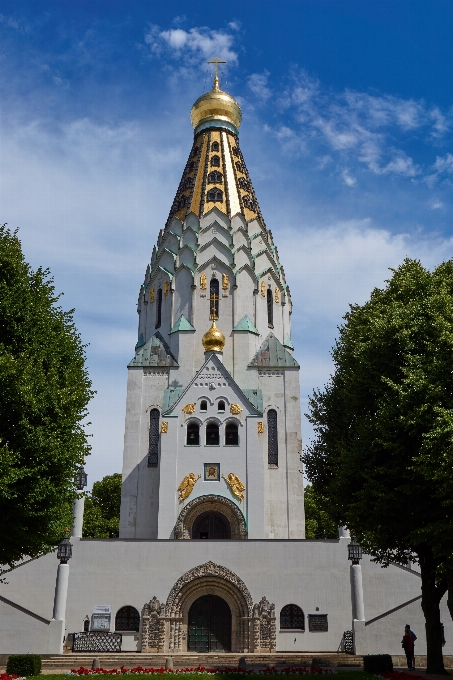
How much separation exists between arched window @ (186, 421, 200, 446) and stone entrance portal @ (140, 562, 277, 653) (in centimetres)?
760

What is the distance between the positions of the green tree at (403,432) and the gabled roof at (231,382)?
47.2 feet

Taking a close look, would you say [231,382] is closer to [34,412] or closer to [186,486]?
[186,486]

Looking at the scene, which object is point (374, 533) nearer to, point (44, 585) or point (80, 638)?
point (80, 638)

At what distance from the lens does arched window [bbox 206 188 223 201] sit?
44.2 metres

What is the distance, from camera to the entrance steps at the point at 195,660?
2147 cm

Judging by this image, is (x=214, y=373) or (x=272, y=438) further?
(x=272, y=438)

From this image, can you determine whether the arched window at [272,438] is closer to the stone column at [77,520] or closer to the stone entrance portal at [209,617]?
the stone entrance portal at [209,617]

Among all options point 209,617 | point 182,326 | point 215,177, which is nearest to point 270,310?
point 182,326

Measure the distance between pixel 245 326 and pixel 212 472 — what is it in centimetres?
994

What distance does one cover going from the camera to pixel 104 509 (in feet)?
162

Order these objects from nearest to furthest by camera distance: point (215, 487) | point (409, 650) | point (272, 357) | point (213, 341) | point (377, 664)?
point (377, 664) → point (409, 650) → point (215, 487) → point (213, 341) → point (272, 357)

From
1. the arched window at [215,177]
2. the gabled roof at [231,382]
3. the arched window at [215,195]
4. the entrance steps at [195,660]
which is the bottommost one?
the entrance steps at [195,660]

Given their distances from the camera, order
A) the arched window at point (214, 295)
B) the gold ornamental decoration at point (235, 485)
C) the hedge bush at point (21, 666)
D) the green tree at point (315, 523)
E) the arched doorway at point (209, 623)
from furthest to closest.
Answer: the green tree at point (315, 523) < the arched window at point (214, 295) < the gold ornamental decoration at point (235, 485) < the arched doorway at point (209, 623) < the hedge bush at point (21, 666)

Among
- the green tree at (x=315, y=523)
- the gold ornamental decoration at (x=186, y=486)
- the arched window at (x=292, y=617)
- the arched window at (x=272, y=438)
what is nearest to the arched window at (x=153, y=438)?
the gold ornamental decoration at (x=186, y=486)
